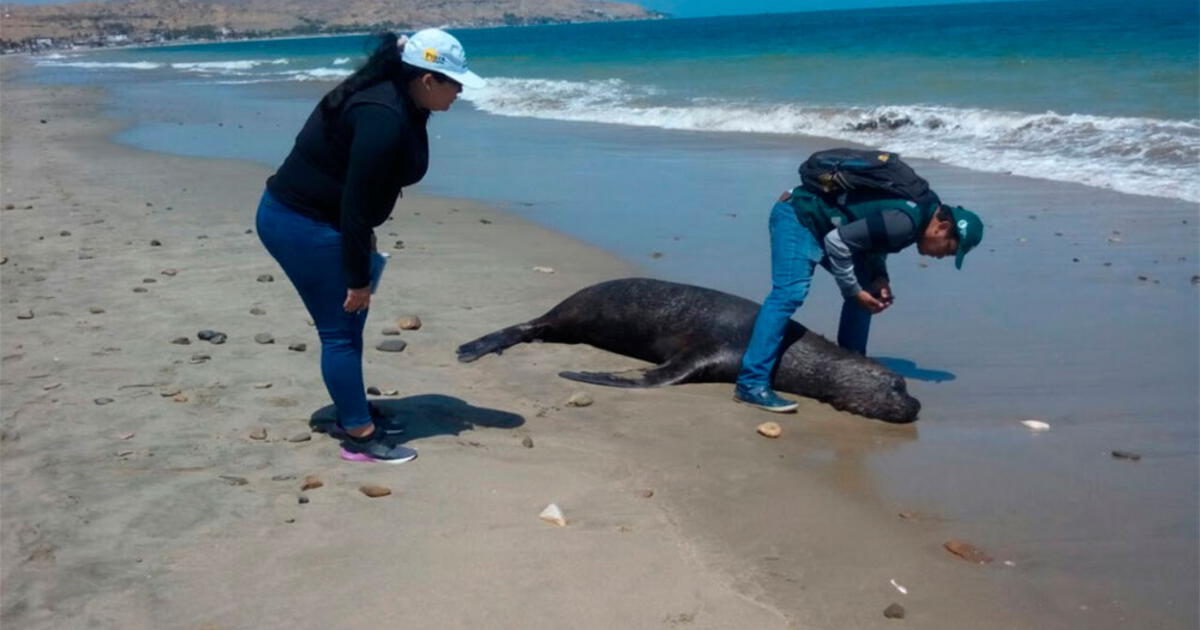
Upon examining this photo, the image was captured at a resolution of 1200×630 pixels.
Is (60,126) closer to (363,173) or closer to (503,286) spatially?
(503,286)

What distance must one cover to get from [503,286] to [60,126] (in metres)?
18.3

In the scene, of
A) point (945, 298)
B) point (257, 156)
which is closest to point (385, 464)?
point (945, 298)

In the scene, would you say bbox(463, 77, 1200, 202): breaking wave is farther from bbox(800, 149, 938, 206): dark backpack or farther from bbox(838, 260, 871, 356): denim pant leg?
bbox(800, 149, 938, 206): dark backpack

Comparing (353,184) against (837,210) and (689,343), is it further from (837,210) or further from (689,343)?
(689,343)

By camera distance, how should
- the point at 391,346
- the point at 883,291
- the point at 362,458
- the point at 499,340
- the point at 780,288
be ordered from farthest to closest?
the point at 499,340 < the point at 391,346 < the point at 780,288 < the point at 883,291 < the point at 362,458

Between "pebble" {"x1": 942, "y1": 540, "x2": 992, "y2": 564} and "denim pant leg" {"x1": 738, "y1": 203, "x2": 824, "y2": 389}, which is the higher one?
"denim pant leg" {"x1": 738, "y1": 203, "x2": 824, "y2": 389}

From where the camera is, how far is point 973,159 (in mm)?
14609

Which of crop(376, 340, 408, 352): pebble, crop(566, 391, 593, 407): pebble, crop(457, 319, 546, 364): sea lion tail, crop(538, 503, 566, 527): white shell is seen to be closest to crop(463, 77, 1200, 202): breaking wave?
crop(457, 319, 546, 364): sea lion tail

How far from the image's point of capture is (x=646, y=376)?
6609 millimetres

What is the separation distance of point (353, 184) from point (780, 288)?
8.41 feet

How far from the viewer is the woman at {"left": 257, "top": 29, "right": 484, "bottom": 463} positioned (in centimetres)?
439

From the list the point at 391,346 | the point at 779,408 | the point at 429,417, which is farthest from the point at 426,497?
the point at 391,346

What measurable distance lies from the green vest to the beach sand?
0.95m

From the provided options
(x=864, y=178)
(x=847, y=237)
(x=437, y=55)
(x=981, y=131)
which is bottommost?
(x=981, y=131)
